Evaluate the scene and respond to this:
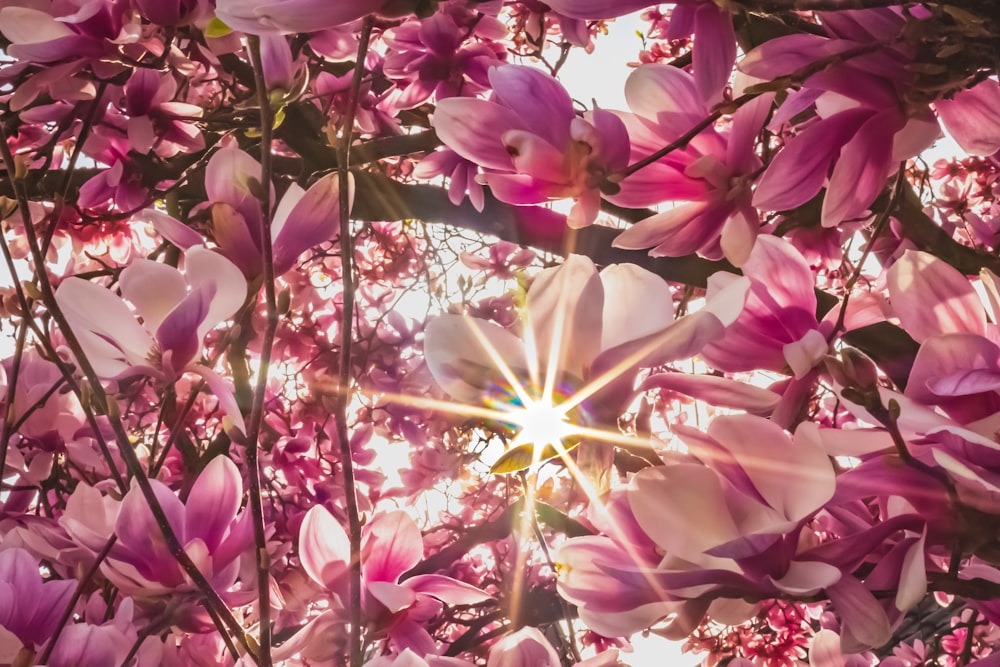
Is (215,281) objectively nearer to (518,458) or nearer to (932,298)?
(518,458)

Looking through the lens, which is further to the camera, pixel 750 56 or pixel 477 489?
pixel 477 489

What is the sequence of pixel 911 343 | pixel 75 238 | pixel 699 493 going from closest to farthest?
pixel 699 493 → pixel 911 343 → pixel 75 238

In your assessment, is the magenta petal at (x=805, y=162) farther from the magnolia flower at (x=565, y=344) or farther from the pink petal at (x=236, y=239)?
the pink petal at (x=236, y=239)

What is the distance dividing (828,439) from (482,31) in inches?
36.4

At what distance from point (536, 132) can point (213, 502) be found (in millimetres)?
364

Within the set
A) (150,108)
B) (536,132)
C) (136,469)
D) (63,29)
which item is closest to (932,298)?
(536,132)

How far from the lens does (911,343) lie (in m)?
0.71

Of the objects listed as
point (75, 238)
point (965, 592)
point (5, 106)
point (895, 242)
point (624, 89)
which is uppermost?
point (75, 238)

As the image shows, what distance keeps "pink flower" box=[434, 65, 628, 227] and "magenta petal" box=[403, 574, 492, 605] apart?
334mm

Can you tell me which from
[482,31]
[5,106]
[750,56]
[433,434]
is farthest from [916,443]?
[433,434]

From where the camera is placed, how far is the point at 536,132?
1.51 ft

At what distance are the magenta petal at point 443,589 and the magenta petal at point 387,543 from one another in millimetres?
23

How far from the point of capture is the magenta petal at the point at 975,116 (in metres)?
0.47

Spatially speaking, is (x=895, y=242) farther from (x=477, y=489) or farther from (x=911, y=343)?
(x=477, y=489)
